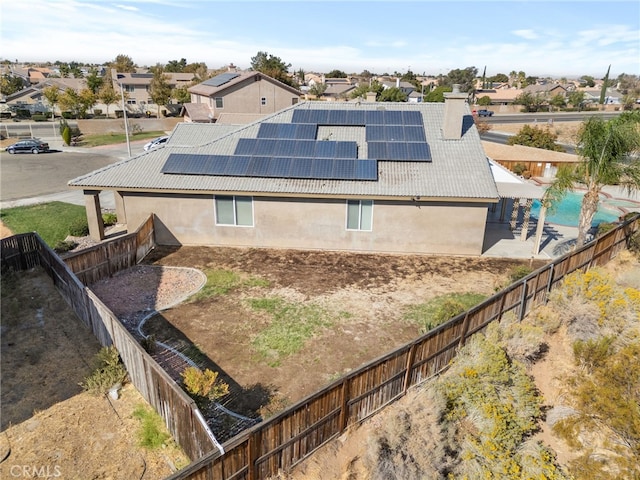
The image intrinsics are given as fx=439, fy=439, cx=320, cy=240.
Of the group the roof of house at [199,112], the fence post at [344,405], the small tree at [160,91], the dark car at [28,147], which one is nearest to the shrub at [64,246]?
the fence post at [344,405]

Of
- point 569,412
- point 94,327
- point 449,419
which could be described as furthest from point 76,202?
point 569,412

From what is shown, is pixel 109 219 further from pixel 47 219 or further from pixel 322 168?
pixel 322 168

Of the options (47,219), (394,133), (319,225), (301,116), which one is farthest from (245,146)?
(47,219)

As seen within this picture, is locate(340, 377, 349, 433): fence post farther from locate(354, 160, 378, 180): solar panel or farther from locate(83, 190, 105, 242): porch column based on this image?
locate(83, 190, 105, 242): porch column

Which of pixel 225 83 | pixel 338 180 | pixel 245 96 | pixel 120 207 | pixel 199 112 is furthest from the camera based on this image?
pixel 225 83

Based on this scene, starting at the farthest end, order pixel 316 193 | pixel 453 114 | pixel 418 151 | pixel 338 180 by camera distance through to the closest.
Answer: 1. pixel 453 114
2. pixel 418 151
3. pixel 338 180
4. pixel 316 193

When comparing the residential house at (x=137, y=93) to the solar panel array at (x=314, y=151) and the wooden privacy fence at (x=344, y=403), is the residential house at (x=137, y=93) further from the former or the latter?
the wooden privacy fence at (x=344, y=403)

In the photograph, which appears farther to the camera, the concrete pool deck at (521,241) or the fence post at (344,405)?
the concrete pool deck at (521,241)

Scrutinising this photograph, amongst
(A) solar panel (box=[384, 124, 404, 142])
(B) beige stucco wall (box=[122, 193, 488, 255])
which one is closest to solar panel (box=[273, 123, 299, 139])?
(B) beige stucco wall (box=[122, 193, 488, 255])
